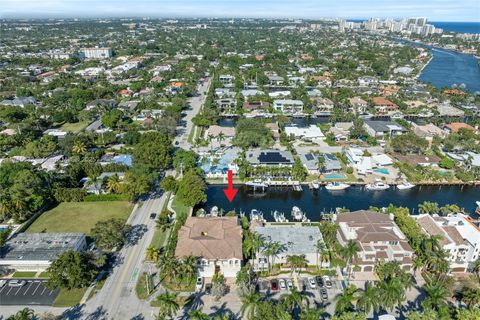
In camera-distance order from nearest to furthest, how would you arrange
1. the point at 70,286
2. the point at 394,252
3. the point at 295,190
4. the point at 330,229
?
the point at 70,286 < the point at 394,252 < the point at 330,229 < the point at 295,190

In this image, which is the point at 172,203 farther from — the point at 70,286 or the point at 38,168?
the point at 38,168

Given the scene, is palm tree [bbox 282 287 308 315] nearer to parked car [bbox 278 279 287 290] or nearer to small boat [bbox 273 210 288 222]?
parked car [bbox 278 279 287 290]

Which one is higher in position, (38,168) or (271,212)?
(38,168)

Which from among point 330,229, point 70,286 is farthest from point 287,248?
point 70,286

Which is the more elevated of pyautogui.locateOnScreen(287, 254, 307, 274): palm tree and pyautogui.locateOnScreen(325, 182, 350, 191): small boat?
pyautogui.locateOnScreen(287, 254, 307, 274): palm tree

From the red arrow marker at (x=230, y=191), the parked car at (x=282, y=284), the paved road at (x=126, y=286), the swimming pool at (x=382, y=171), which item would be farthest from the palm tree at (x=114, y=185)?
the swimming pool at (x=382, y=171)

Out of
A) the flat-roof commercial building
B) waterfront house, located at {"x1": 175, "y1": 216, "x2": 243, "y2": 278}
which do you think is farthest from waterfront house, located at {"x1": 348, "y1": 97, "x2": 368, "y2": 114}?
the flat-roof commercial building
